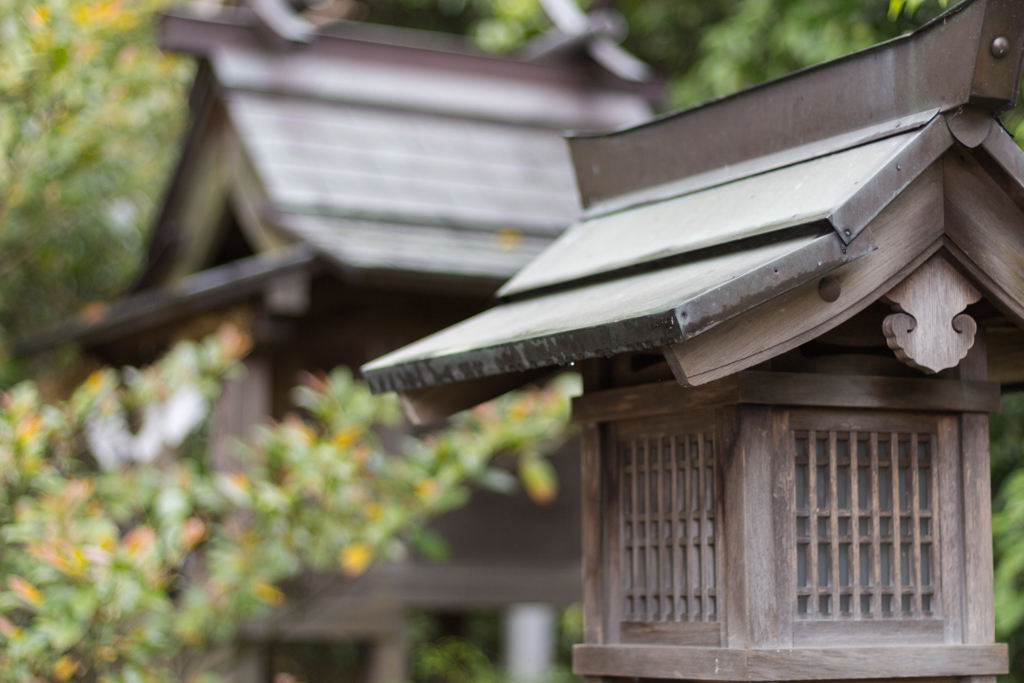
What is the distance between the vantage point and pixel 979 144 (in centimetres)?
251

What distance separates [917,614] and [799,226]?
97 centimetres

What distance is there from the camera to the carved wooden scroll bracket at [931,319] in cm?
250

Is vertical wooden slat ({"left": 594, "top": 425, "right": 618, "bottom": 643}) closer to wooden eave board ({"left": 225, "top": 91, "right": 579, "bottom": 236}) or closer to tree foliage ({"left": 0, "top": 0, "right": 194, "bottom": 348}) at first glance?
wooden eave board ({"left": 225, "top": 91, "right": 579, "bottom": 236})

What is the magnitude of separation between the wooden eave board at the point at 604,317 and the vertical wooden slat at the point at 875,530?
22.0 inches

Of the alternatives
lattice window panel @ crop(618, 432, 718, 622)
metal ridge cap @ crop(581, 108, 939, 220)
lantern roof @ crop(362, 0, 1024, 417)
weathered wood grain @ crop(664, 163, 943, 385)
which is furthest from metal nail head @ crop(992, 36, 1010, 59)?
lattice window panel @ crop(618, 432, 718, 622)

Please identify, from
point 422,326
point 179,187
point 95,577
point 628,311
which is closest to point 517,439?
point 422,326

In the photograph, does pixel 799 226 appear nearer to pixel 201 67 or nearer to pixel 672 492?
pixel 672 492

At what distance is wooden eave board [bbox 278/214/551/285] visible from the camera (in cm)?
574

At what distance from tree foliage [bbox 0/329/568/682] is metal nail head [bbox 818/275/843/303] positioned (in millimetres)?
2917

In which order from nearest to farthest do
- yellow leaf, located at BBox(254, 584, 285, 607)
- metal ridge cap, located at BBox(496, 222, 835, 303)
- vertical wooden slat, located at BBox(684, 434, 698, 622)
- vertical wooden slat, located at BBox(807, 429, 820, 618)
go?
metal ridge cap, located at BBox(496, 222, 835, 303)
vertical wooden slat, located at BBox(807, 429, 820, 618)
vertical wooden slat, located at BBox(684, 434, 698, 622)
yellow leaf, located at BBox(254, 584, 285, 607)

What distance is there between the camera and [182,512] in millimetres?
4910

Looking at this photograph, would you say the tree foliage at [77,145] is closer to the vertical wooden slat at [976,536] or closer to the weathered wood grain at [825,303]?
the weathered wood grain at [825,303]

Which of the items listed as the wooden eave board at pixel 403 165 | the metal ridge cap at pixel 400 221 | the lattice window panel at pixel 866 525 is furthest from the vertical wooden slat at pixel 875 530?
the wooden eave board at pixel 403 165

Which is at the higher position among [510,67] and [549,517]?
[510,67]
